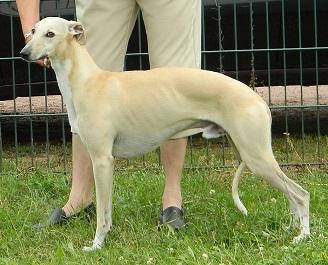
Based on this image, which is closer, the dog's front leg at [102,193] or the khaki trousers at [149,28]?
the dog's front leg at [102,193]

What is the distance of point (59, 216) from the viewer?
17.8 feet

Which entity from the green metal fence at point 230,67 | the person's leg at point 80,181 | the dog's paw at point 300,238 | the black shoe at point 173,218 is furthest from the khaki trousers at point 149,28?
the green metal fence at point 230,67

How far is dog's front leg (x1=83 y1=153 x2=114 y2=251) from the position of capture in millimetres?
Result: 4789

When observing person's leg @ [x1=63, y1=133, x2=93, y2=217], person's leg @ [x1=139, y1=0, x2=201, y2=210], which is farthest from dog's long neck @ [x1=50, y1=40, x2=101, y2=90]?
person's leg @ [x1=63, y1=133, x2=93, y2=217]

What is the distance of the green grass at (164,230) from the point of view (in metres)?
4.55

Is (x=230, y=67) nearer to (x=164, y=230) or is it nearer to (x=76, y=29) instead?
(x=164, y=230)

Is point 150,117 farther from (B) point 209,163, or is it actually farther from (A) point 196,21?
(B) point 209,163

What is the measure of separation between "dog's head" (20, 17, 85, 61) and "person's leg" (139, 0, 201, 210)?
1.93ft

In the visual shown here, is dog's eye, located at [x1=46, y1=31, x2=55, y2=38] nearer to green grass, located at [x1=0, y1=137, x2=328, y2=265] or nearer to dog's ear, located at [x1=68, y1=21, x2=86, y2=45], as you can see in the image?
dog's ear, located at [x1=68, y1=21, x2=86, y2=45]

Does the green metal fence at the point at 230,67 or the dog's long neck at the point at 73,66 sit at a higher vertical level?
the dog's long neck at the point at 73,66

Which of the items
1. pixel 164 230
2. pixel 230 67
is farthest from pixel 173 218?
pixel 230 67

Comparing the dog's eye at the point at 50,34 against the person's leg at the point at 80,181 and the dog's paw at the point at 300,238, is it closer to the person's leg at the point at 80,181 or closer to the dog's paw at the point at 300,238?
the person's leg at the point at 80,181

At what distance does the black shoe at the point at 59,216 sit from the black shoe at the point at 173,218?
1.63ft

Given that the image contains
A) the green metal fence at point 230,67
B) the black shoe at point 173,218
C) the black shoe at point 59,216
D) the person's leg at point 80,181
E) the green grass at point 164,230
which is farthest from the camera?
the green metal fence at point 230,67
